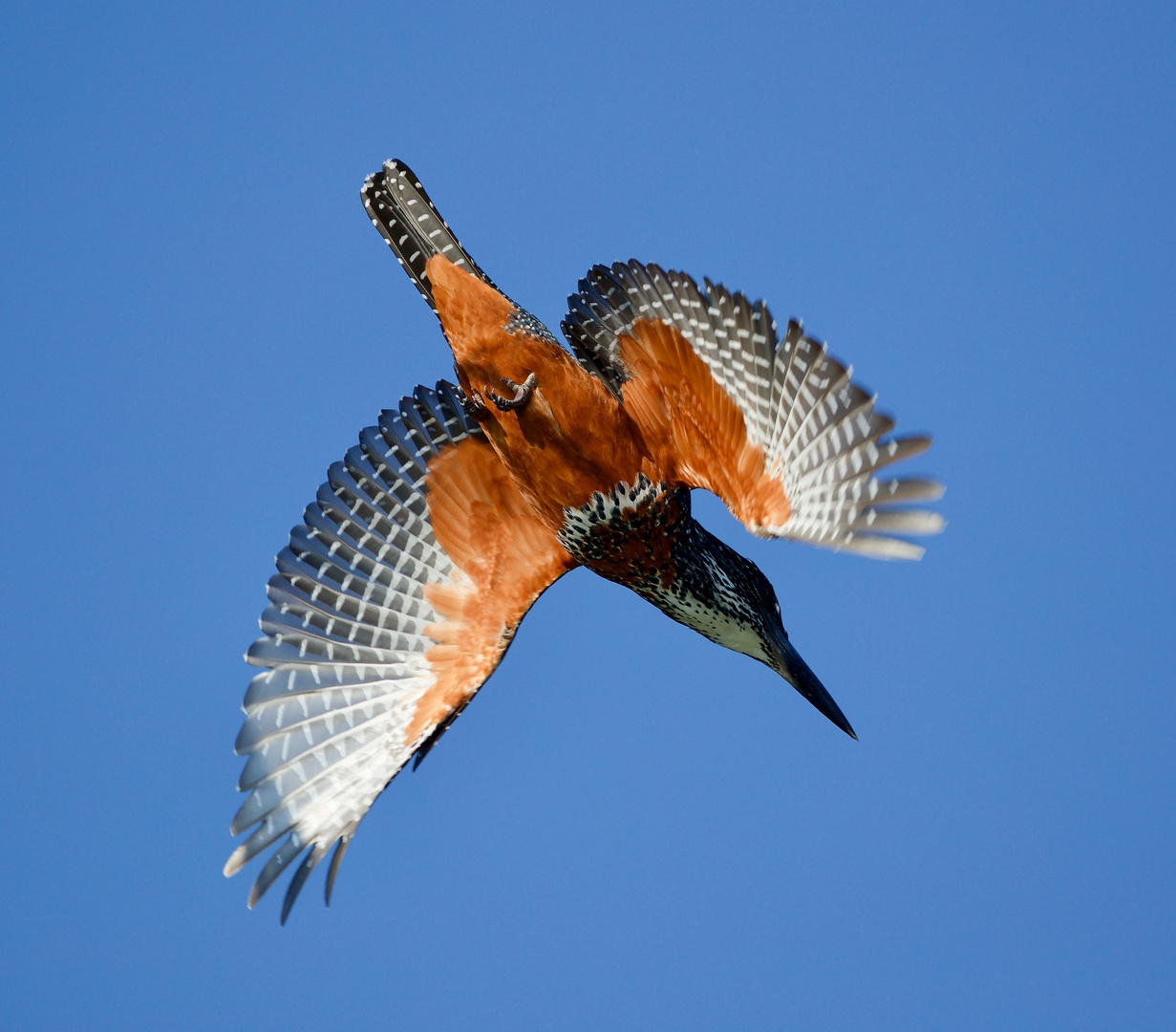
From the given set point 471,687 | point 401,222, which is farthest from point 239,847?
point 401,222

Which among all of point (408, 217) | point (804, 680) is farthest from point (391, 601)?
point (804, 680)

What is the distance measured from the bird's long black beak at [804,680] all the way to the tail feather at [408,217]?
2168mm

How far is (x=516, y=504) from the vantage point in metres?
6.54

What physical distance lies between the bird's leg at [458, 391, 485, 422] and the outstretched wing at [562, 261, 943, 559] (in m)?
0.53

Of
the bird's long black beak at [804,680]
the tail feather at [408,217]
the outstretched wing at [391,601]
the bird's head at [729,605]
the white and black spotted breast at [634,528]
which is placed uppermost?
the tail feather at [408,217]

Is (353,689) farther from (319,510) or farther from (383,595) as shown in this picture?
(319,510)

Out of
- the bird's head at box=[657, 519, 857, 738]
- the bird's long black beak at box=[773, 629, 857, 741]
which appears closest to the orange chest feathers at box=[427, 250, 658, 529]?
the bird's head at box=[657, 519, 857, 738]

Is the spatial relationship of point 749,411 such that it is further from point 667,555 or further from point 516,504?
point 516,504

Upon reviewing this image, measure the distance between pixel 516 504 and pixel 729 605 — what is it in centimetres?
136

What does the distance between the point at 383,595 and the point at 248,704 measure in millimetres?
889

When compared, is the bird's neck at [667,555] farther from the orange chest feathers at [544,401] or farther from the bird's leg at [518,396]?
the bird's leg at [518,396]

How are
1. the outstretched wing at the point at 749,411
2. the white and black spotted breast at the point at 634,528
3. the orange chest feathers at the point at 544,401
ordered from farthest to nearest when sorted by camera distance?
the white and black spotted breast at the point at 634,528 → the orange chest feathers at the point at 544,401 → the outstretched wing at the point at 749,411

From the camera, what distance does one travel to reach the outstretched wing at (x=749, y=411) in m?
4.74

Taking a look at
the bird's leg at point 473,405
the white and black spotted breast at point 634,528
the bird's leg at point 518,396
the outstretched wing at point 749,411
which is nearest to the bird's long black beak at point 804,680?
the white and black spotted breast at point 634,528
